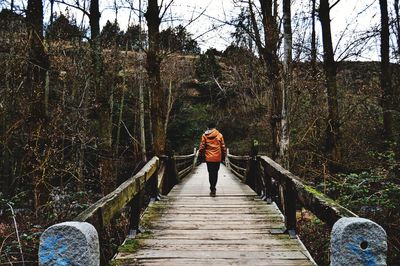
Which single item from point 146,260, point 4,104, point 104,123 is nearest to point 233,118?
point 104,123

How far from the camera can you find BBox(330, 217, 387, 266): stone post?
7.89 ft

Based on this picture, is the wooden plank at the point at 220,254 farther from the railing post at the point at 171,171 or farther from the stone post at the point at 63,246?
the railing post at the point at 171,171

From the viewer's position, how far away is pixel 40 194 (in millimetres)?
8273

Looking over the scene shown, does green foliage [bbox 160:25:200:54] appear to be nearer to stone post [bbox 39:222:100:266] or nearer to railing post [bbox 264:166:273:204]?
railing post [bbox 264:166:273:204]

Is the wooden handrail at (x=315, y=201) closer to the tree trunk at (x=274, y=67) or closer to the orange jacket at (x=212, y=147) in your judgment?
the orange jacket at (x=212, y=147)

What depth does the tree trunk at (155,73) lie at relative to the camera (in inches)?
424

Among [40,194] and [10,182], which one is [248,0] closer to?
[40,194]

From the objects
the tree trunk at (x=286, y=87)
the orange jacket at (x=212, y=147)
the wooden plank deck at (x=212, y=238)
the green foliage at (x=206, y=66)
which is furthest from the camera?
the green foliage at (x=206, y=66)

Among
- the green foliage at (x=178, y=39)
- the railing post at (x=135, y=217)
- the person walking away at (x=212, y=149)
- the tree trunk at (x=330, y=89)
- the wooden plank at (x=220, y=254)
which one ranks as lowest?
the wooden plank at (x=220, y=254)

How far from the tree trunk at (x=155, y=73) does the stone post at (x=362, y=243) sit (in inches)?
336

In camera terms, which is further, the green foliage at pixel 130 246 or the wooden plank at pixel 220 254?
the green foliage at pixel 130 246

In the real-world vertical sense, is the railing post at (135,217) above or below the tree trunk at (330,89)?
below

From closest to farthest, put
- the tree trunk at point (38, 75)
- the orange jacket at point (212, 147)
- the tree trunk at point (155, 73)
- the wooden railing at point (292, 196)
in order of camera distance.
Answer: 1. the wooden railing at point (292, 196)
2. the tree trunk at point (38, 75)
3. the orange jacket at point (212, 147)
4. the tree trunk at point (155, 73)

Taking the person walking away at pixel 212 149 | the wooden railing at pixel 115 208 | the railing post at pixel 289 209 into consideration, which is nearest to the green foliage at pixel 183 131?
the person walking away at pixel 212 149
